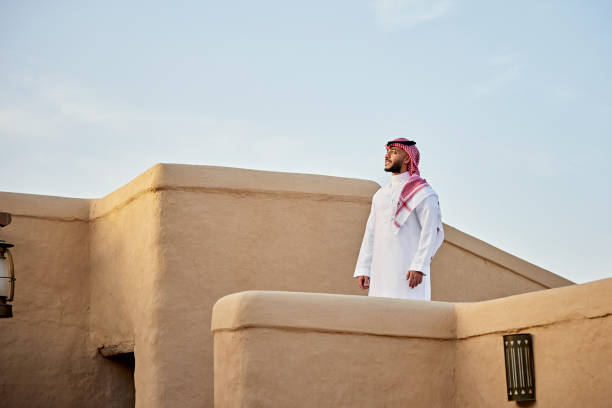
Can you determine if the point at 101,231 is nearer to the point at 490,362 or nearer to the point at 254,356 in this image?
the point at 254,356

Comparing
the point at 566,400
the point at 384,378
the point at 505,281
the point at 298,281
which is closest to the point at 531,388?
the point at 566,400

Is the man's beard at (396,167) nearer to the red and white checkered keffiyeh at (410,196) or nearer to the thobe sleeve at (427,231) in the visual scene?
the red and white checkered keffiyeh at (410,196)

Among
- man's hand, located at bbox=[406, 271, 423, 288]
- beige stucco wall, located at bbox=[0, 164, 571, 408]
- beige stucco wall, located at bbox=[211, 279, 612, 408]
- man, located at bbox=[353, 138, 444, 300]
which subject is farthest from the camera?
beige stucco wall, located at bbox=[0, 164, 571, 408]

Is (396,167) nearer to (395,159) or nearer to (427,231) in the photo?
(395,159)

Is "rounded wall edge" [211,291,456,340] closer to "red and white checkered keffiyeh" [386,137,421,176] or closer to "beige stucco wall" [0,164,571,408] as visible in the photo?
"red and white checkered keffiyeh" [386,137,421,176]

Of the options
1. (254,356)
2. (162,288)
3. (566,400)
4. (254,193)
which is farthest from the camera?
(254,193)

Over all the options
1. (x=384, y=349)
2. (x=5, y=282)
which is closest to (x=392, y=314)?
(x=384, y=349)

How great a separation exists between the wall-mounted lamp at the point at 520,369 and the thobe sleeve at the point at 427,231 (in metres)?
1.39

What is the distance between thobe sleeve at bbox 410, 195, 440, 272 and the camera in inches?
274

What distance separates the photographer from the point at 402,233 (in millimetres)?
7207

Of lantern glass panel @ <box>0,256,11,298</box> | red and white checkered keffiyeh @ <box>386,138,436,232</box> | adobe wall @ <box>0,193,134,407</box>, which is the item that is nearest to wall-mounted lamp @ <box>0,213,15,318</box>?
lantern glass panel @ <box>0,256,11,298</box>

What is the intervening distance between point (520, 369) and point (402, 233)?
1.83m

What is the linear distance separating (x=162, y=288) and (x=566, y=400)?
3.39 meters

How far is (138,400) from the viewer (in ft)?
25.4
